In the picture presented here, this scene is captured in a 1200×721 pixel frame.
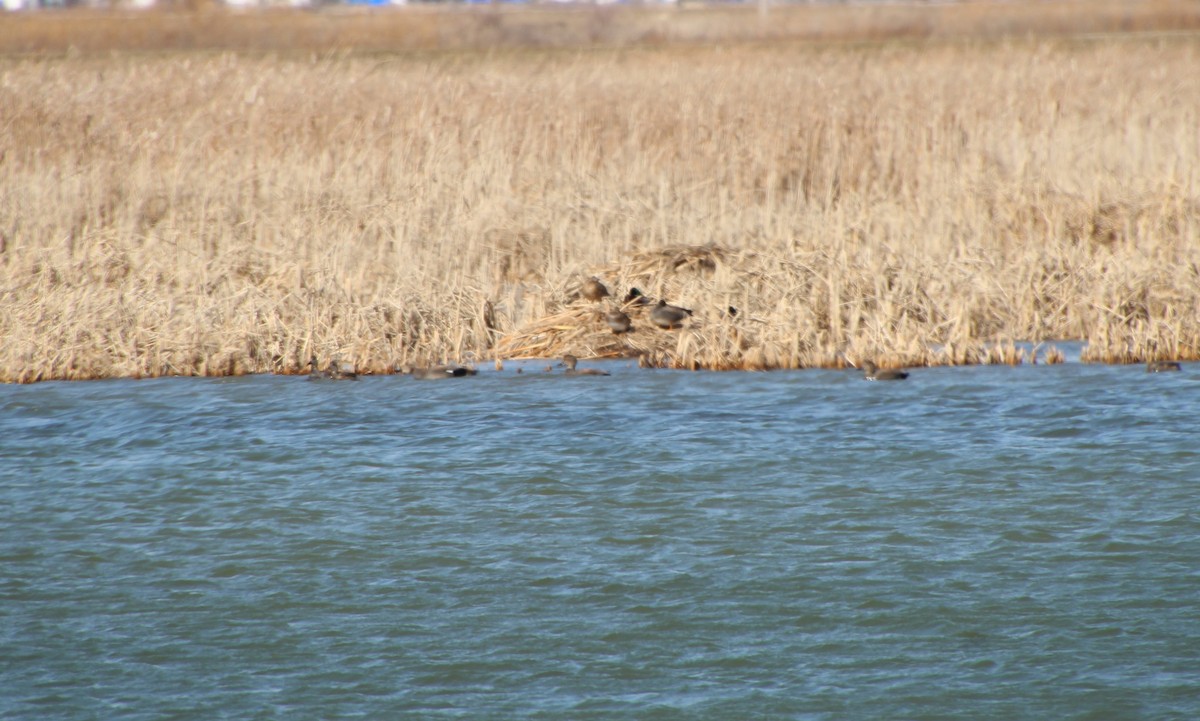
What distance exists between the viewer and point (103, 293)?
32.2 feet

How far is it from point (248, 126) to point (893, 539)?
35.5ft

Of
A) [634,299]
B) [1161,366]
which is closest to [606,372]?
[634,299]

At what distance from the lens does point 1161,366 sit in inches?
334

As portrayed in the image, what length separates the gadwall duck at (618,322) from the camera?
9.61 m

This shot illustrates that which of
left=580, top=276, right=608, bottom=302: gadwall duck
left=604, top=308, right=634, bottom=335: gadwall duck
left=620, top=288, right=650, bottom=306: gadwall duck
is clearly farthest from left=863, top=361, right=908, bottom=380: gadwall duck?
left=580, top=276, right=608, bottom=302: gadwall duck

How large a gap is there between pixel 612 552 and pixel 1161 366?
179 inches

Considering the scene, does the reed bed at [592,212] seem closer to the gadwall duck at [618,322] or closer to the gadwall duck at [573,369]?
the gadwall duck at [618,322]

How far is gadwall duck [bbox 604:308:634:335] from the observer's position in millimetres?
9609

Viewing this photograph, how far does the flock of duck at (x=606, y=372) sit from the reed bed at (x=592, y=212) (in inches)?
4.9

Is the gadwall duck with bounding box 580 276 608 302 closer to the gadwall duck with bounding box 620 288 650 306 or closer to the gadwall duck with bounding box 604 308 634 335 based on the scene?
the gadwall duck with bounding box 620 288 650 306

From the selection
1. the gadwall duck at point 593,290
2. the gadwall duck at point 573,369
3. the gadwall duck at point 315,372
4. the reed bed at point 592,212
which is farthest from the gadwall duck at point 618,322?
the gadwall duck at point 315,372

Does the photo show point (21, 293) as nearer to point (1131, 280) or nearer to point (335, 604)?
point (335, 604)

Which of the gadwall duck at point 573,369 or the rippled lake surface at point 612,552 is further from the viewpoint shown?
the gadwall duck at point 573,369

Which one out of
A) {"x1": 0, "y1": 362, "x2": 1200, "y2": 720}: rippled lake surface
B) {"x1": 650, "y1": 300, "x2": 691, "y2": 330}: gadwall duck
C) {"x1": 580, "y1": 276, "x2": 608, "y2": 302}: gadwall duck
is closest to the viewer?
{"x1": 0, "y1": 362, "x2": 1200, "y2": 720}: rippled lake surface
